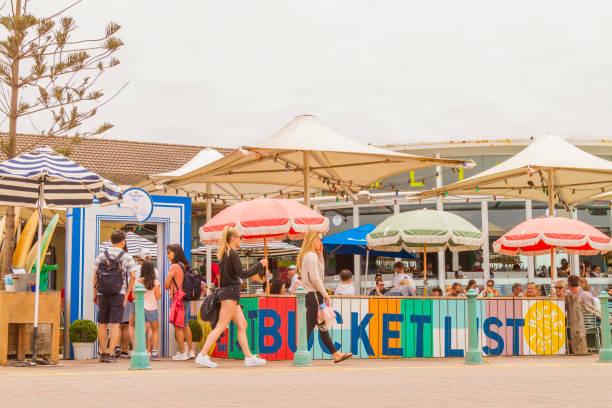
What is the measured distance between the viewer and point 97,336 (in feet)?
43.3

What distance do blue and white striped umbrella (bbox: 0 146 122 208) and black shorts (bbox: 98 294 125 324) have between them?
1.29m

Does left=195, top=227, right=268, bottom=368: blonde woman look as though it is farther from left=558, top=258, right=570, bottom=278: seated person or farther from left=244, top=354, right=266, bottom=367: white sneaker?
left=558, top=258, right=570, bottom=278: seated person

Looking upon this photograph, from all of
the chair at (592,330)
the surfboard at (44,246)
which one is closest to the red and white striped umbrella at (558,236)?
the chair at (592,330)

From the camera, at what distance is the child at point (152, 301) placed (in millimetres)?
13047

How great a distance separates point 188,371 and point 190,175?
532 centimetres

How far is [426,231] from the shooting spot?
15484 millimetres

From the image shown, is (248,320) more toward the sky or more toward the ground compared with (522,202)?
more toward the ground

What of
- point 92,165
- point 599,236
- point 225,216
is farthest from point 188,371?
point 92,165

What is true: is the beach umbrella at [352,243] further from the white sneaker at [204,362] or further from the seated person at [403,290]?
the white sneaker at [204,362]

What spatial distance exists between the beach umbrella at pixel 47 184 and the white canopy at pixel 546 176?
7143 mm

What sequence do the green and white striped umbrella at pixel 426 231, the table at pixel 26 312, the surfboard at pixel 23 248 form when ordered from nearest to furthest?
the table at pixel 26 312
the surfboard at pixel 23 248
the green and white striped umbrella at pixel 426 231

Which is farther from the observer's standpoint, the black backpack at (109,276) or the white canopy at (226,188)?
the white canopy at (226,188)

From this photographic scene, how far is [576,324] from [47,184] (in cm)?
813

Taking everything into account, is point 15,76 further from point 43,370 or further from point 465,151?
point 465,151
